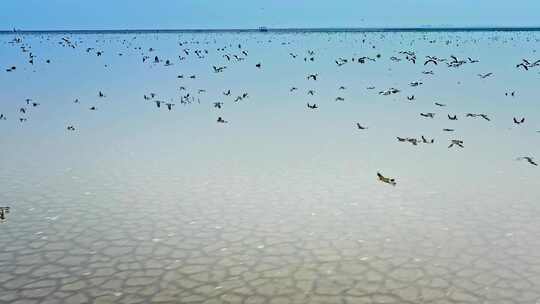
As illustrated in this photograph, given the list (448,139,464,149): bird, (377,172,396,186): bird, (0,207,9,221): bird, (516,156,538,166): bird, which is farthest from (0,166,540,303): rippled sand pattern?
(448,139,464,149): bird

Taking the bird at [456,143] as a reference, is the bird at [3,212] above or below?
below

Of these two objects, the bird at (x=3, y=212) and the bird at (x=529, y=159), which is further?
the bird at (x=529, y=159)

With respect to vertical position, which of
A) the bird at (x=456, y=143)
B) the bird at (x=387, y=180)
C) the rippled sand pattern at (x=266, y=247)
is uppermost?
the bird at (x=456, y=143)

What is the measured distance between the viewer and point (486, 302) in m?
8.47

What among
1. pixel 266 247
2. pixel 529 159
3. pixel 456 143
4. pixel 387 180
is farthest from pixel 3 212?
pixel 529 159

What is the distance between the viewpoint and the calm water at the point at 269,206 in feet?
30.2

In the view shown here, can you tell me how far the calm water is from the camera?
30.2ft

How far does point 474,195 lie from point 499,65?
40745 mm

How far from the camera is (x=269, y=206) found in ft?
43.4

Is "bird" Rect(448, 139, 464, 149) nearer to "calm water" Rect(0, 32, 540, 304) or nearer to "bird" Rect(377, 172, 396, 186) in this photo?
"calm water" Rect(0, 32, 540, 304)

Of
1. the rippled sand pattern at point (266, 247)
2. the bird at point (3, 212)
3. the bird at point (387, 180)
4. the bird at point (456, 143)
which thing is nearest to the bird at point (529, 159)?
the bird at point (456, 143)

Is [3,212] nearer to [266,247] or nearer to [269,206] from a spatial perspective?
[269,206]

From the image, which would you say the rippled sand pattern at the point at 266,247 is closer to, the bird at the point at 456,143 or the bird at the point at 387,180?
the bird at the point at 387,180

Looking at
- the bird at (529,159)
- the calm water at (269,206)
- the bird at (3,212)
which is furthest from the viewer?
the bird at (529,159)
